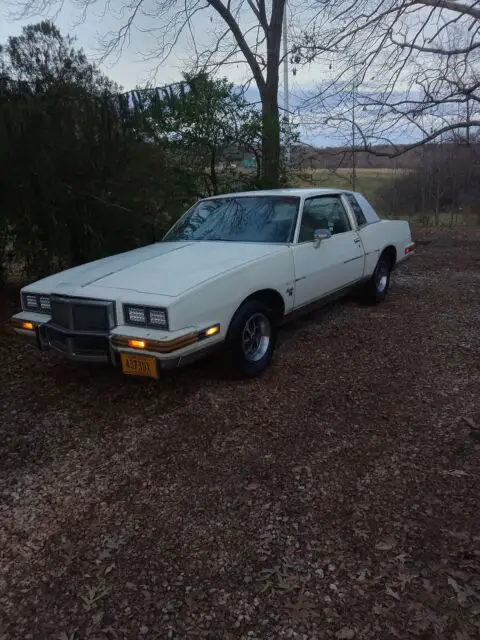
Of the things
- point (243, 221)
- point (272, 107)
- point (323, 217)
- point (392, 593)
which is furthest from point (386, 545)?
point (272, 107)

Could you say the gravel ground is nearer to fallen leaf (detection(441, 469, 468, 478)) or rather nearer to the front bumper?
fallen leaf (detection(441, 469, 468, 478))

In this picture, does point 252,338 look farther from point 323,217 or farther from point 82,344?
point 323,217

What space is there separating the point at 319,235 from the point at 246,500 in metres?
2.83

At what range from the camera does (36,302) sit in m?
4.09

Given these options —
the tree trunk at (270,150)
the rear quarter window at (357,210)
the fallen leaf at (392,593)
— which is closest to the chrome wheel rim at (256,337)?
the fallen leaf at (392,593)

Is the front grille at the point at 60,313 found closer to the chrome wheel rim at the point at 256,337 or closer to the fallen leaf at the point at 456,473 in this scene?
the chrome wheel rim at the point at 256,337

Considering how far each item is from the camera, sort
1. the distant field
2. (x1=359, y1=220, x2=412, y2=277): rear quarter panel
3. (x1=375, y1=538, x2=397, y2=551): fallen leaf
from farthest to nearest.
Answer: the distant field → (x1=359, y1=220, x2=412, y2=277): rear quarter panel → (x1=375, y1=538, x2=397, y2=551): fallen leaf

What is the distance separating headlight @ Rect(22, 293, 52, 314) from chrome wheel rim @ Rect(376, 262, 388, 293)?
405cm

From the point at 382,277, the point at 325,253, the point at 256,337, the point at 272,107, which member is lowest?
the point at 256,337

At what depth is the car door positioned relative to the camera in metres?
4.75

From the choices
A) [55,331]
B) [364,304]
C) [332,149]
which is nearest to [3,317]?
[55,331]

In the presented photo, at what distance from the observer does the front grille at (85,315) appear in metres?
3.58

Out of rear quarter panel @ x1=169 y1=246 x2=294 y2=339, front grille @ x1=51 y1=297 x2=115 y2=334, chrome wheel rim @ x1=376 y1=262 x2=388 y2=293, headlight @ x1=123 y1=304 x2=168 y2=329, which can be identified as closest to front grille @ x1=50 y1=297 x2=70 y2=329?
front grille @ x1=51 y1=297 x2=115 y2=334

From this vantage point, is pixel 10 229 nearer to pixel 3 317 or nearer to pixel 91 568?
pixel 3 317
